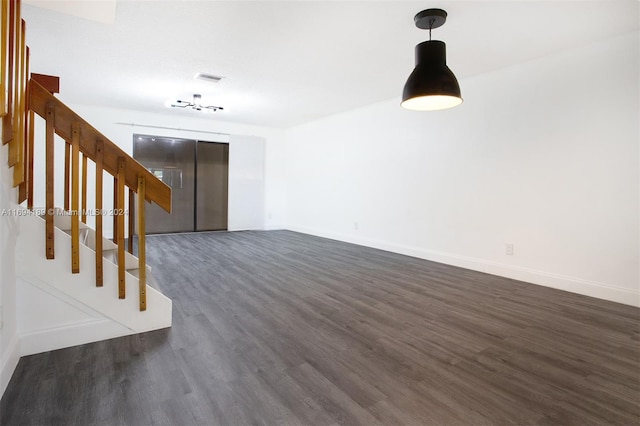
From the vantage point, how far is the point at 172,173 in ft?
24.0

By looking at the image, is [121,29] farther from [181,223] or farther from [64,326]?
[181,223]

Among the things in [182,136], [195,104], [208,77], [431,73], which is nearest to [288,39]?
[431,73]

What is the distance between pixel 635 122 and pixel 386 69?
2588 millimetres

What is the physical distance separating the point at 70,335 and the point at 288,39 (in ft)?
10.3

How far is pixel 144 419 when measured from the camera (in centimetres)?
146

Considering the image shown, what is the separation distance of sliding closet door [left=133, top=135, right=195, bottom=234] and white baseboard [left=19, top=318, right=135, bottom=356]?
206 inches

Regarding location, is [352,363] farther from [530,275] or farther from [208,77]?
[208,77]

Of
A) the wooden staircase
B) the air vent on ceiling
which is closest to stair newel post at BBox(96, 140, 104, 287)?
the wooden staircase

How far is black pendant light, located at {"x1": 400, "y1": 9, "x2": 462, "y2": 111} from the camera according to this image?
2.78 meters

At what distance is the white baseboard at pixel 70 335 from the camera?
2.01 meters

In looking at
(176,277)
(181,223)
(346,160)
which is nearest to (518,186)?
(346,160)

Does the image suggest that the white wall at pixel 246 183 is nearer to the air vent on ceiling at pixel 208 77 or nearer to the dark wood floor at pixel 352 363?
the air vent on ceiling at pixel 208 77

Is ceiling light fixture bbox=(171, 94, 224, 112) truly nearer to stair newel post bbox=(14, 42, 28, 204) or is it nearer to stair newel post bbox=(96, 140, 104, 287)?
stair newel post bbox=(14, 42, 28, 204)

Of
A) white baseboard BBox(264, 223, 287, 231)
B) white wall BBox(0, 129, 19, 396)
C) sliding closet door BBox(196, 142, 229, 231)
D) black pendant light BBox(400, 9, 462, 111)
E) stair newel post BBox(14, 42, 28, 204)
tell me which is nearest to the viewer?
white wall BBox(0, 129, 19, 396)
